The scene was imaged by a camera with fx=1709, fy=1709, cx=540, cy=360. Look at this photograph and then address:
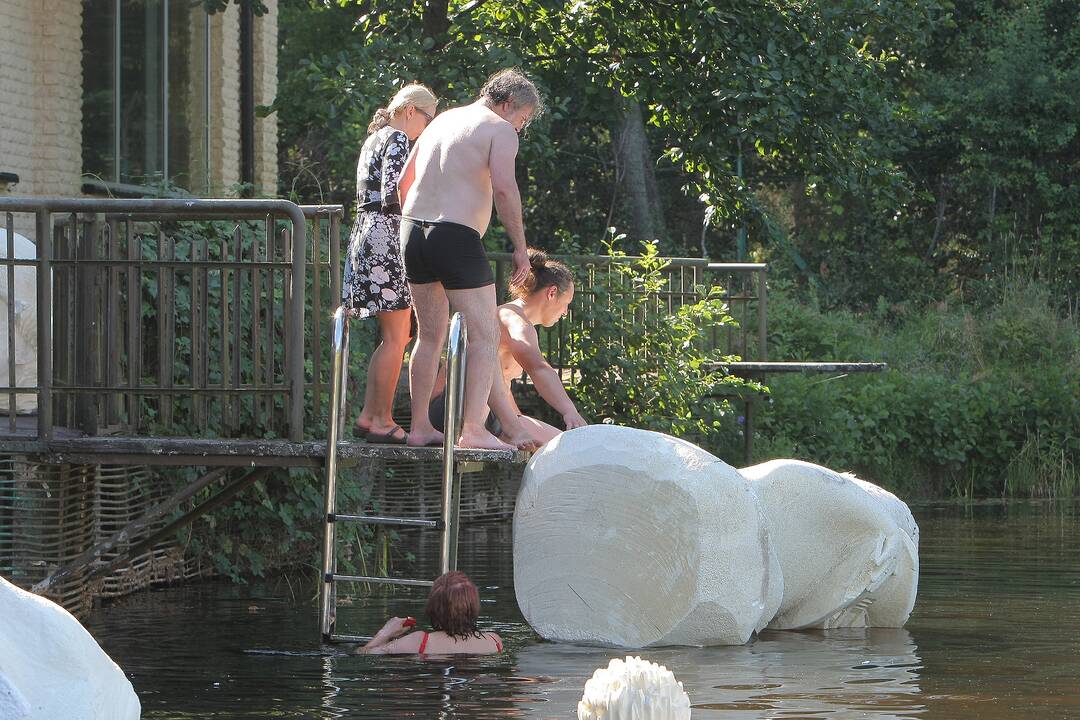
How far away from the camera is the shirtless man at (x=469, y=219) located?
7730 mm

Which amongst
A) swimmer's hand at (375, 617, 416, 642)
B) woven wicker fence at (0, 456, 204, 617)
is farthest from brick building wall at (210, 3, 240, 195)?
swimmer's hand at (375, 617, 416, 642)

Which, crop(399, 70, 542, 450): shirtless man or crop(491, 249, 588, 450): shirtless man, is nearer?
crop(399, 70, 542, 450): shirtless man

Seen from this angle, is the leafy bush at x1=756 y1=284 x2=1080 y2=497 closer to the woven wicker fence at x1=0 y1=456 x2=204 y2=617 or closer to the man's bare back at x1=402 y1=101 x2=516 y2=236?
the woven wicker fence at x1=0 y1=456 x2=204 y2=617

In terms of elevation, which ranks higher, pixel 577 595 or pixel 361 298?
pixel 361 298

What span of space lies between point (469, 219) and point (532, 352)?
1.19 m

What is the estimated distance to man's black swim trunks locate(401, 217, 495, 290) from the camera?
772 cm

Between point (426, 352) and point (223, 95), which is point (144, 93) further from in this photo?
point (426, 352)

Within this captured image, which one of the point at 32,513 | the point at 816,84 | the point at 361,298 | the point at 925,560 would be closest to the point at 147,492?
the point at 32,513

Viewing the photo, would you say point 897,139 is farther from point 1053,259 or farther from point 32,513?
point 32,513

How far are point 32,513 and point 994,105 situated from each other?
1940cm

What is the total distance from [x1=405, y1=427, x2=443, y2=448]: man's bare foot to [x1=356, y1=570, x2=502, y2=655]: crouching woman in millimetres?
801

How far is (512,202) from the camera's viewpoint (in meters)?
7.75

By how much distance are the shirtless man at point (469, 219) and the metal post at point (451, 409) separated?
0.74ft

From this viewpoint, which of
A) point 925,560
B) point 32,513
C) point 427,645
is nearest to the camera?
point 427,645
